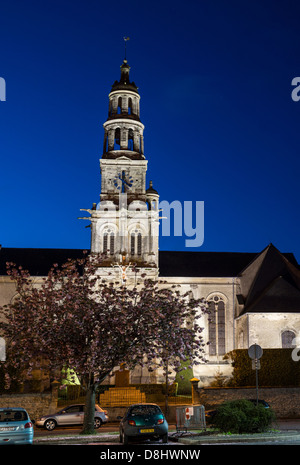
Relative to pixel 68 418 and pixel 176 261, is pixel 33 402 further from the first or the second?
pixel 176 261

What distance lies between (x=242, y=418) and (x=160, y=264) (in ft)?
111

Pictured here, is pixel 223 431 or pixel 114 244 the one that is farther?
pixel 114 244

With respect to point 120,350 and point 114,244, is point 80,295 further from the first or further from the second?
point 114,244

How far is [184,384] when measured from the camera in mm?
43375

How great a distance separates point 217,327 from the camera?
50.4 m

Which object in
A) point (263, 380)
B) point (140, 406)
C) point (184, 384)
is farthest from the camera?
point (184, 384)

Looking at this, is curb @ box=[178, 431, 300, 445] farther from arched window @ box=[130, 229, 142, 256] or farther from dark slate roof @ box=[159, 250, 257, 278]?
dark slate roof @ box=[159, 250, 257, 278]

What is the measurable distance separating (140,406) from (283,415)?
15114 mm

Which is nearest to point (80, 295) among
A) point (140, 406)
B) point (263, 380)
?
point (140, 406)

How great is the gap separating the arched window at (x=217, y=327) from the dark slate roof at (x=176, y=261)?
9.14 ft

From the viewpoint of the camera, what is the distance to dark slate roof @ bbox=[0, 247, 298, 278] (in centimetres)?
5234

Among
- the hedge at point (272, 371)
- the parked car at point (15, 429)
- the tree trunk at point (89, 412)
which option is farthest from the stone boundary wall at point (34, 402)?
the hedge at point (272, 371)

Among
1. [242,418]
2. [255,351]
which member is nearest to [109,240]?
[255,351]

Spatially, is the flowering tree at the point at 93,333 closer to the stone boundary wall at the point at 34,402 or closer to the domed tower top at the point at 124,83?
the stone boundary wall at the point at 34,402
